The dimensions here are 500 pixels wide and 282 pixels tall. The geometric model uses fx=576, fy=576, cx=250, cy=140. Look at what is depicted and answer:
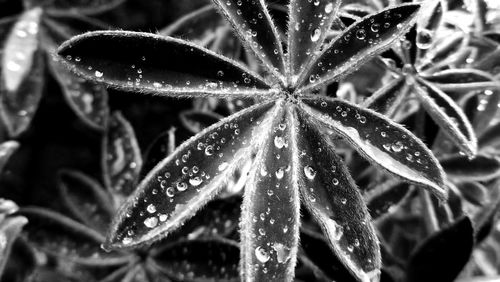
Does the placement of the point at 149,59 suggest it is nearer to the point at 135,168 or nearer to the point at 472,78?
the point at 135,168

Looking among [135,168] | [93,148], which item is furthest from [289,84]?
[93,148]

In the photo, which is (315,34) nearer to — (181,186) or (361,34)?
(361,34)

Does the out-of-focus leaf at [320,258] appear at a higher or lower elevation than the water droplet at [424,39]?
lower

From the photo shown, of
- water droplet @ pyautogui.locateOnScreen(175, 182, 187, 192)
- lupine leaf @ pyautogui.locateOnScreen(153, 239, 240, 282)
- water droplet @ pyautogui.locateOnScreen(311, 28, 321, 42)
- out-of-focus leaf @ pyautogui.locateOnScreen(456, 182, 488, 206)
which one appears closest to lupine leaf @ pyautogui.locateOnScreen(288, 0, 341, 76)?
water droplet @ pyautogui.locateOnScreen(311, 28, 321, 42)

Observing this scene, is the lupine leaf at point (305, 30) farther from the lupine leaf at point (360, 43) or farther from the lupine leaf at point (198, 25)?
the lupine leaf at point (198, 25)

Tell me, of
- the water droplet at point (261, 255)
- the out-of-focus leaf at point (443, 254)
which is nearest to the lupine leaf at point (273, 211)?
the water droplet at point (261, 255)

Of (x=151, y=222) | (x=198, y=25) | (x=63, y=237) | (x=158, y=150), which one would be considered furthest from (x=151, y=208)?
(x=198, y=25)

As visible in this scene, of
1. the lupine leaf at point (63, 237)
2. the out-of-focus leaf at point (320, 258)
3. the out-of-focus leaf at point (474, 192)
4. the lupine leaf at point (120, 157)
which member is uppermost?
the out-of-focus leaf at point (474, 192)
